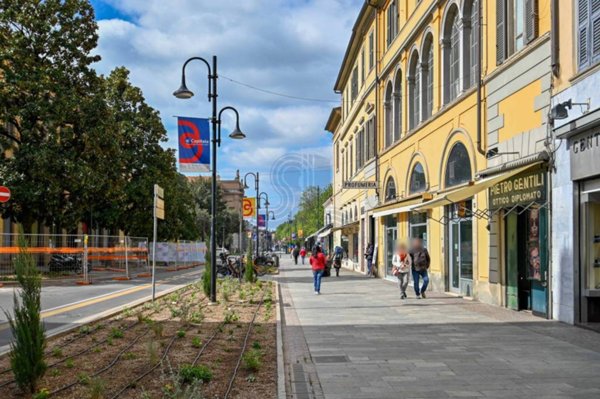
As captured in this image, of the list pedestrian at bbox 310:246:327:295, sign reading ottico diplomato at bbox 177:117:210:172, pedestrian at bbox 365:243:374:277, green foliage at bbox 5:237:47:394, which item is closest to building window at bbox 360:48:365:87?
pedestrian at bbox 365:243:374:277

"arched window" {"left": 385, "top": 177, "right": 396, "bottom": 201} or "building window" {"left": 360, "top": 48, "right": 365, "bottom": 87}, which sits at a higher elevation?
"building window" {"left": 360, "top": 48, "right": 365, "bottom": 87}

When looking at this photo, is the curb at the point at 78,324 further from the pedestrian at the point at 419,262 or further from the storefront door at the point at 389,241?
the storefront door at the point at 389,241

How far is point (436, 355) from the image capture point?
29.1ft

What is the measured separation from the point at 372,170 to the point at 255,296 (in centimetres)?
1538

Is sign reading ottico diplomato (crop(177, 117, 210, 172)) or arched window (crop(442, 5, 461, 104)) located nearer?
sign reading ottico diplomato (crop(177, 117, 210, 172))

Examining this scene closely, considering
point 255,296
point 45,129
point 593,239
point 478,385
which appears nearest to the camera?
point 478,385

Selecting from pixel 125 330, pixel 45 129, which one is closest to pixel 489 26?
pixel 125 330

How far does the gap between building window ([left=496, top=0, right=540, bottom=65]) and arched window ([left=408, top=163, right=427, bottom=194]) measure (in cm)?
781

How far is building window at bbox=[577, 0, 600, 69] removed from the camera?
1089 centimetres

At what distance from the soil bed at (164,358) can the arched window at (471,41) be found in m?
8.97

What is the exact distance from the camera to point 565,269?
1188 cm

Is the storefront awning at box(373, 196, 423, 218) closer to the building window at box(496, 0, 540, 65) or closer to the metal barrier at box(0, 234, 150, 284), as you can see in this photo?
the building window at box(496, 0, 540, 65)

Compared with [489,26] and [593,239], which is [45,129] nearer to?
[489,26]

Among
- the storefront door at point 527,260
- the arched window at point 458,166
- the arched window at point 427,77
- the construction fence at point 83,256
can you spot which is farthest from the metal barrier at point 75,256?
the storefront door at point 527,260
